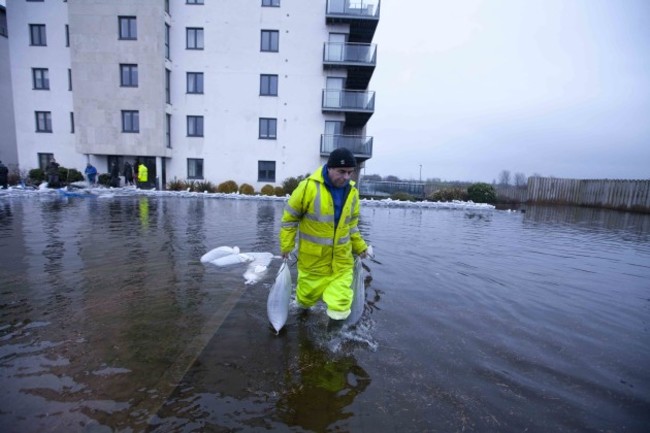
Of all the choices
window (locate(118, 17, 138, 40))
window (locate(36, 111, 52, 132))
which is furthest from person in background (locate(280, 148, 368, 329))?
window (locate(36, 111, 52, 132))

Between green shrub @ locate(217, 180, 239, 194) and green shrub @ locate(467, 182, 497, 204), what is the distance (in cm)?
1786

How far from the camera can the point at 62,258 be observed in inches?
232

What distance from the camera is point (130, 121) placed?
24.4 metres

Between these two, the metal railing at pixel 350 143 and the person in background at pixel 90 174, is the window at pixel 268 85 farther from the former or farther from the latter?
the person in background at pixel 90 174

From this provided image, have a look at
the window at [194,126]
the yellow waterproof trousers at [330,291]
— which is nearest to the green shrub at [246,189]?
the window at [194,126]

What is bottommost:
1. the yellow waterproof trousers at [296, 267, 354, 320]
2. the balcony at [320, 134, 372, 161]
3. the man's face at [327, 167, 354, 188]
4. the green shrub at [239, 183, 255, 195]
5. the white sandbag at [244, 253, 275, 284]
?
the white sandbag at [244, 253, 275, 284]

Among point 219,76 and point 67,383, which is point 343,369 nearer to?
point 67,383

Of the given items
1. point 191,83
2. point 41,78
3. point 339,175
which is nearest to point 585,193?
point 339,175

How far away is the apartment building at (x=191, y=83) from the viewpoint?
23.7 meters

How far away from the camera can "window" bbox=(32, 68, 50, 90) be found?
25.4 m

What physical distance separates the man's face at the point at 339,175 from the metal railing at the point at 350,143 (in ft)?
68.0

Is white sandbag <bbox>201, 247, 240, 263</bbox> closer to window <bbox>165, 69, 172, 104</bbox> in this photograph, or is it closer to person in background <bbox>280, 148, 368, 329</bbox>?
person in background <bbox>280, 148, 368, 329</bbox>

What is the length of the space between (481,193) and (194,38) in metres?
24.8

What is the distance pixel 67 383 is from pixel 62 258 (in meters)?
4.25
